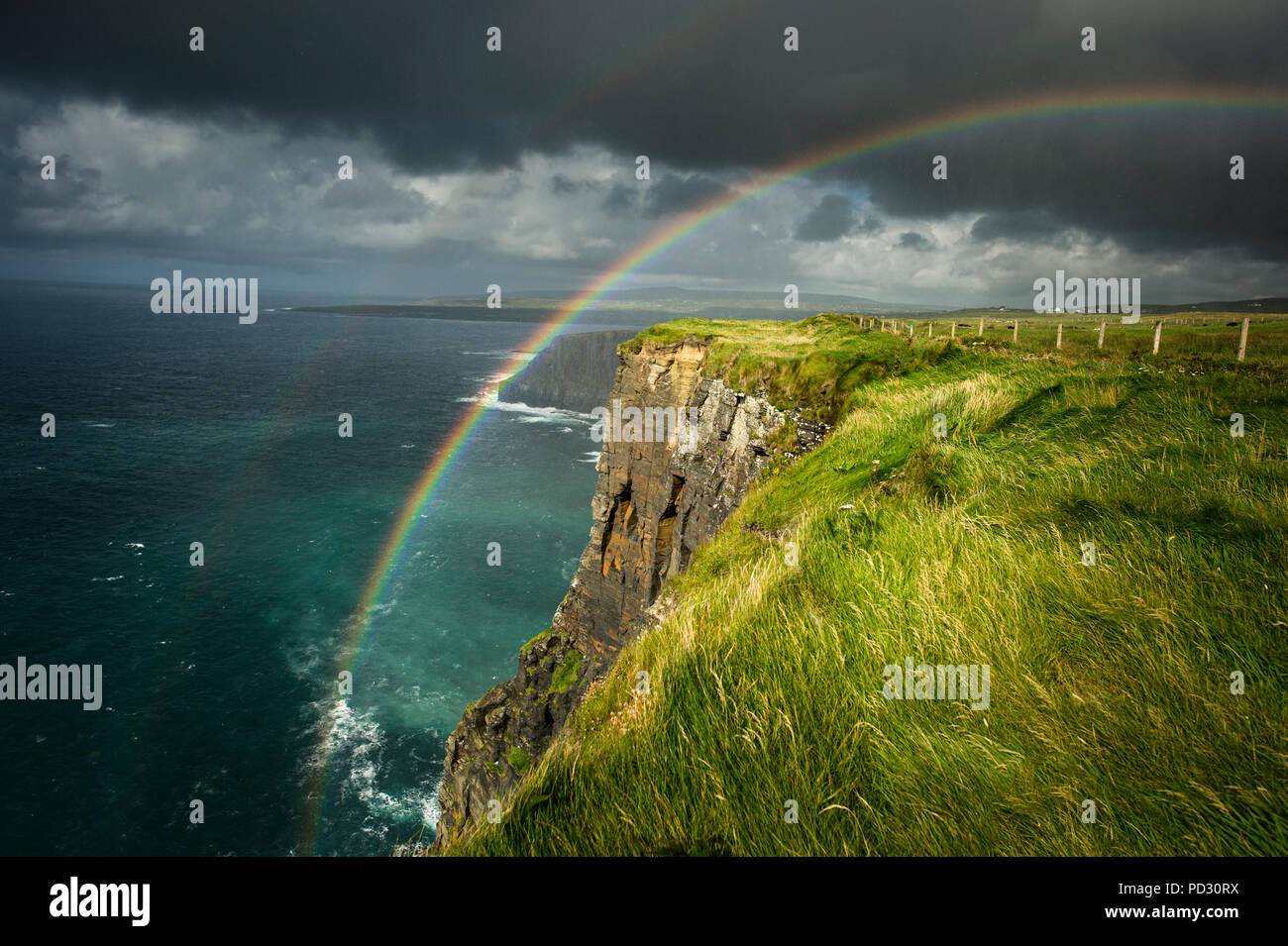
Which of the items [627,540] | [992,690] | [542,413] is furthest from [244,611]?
[542,413]

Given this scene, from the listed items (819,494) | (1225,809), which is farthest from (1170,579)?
(819,494)

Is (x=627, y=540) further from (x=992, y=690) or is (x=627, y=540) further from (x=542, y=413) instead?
(x=542, y=413)

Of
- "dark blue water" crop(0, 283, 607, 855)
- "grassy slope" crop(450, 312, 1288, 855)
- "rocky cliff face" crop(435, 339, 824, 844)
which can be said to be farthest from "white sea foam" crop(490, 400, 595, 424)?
"grassy slope" crop(450, 312, 1288, 855)

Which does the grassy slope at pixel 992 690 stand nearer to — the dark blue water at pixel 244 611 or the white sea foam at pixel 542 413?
the dark blue water at pixel 244 611

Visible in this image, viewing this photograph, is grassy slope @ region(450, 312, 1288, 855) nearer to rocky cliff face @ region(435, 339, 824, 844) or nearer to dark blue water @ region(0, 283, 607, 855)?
rocky cliff face @ region(435, 339, 824, 844)

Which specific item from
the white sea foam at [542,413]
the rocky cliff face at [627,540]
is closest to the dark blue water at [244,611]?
the rocky cliff face at [627,540]

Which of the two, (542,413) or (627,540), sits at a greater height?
(542,413)
